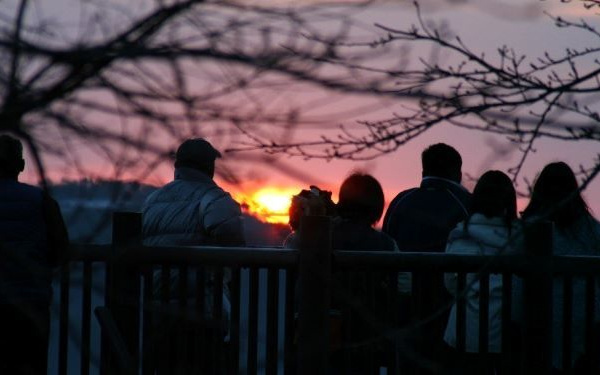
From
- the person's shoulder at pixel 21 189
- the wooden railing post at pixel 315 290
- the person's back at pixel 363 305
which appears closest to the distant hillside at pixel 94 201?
the wooden railing post at pixel 315 290

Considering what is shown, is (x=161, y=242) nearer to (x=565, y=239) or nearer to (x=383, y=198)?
(x=383, y=198)

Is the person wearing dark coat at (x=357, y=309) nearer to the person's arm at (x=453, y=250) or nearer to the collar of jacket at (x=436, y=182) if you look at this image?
the person's arm at (x=453, y=250)

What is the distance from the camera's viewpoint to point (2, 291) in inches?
150

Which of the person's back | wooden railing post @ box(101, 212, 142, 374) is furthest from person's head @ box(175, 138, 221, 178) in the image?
wooden railing post @ box(101, 212, 142, 374)

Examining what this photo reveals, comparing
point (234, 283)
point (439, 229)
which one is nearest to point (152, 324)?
point (234, 283)

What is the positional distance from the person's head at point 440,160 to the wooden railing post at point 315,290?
1.35 meters

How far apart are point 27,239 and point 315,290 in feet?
4.32

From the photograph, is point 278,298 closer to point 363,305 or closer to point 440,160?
point 363,305

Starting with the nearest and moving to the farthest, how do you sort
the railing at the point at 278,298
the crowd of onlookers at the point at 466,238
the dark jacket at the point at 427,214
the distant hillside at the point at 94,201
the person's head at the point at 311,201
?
1. the distant hillside at the point at 94,201
2. the person's head at the point at 311,201
3. the railing at the point at 278,298
4. the crowd of onlookers at the point at 466,238
5. the dark jacket at the point at 427,214

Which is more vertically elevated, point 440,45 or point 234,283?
point 440,45

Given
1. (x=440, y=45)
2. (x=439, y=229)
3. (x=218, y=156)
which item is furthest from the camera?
(x=439, y=229)

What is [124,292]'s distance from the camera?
5.50 metres

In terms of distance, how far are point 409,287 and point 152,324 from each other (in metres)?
1.23

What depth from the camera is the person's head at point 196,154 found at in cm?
333
